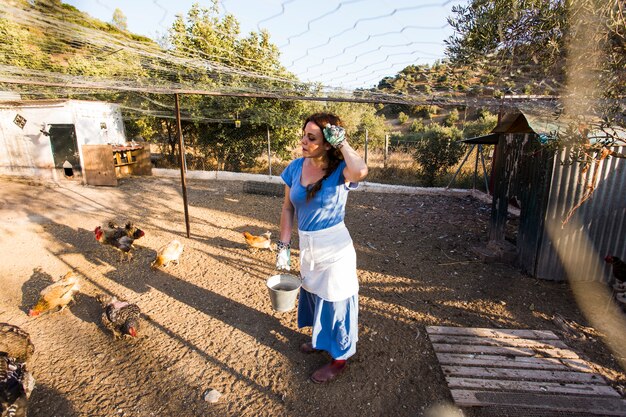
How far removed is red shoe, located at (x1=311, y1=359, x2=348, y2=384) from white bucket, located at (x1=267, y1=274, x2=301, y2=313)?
63 cm

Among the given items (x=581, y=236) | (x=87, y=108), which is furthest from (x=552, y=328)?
(x=87, y=108)

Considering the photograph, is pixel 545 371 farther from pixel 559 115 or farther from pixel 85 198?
pixel 85 198

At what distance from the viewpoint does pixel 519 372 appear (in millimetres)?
2939

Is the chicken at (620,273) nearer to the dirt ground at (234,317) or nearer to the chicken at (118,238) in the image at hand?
the dirt ground at (234,317)

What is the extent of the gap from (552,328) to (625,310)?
3.55ft

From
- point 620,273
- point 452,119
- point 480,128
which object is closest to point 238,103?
point 620,273

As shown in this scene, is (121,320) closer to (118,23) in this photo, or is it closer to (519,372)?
(519,372)

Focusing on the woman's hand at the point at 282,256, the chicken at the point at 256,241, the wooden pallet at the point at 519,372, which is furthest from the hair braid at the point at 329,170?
the chicken at the point at 256,241

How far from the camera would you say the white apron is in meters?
2.53

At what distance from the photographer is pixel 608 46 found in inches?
79.2

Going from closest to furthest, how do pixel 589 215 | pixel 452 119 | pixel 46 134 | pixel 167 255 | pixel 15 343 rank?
pixel 15 343 → pixel 589 215 → pixel 167 255 → pixel 46 134 → pixel 452 119

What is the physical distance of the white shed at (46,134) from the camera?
35.1 ft

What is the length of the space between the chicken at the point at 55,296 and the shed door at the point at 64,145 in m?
9.21

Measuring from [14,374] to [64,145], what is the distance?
11.2 metres
